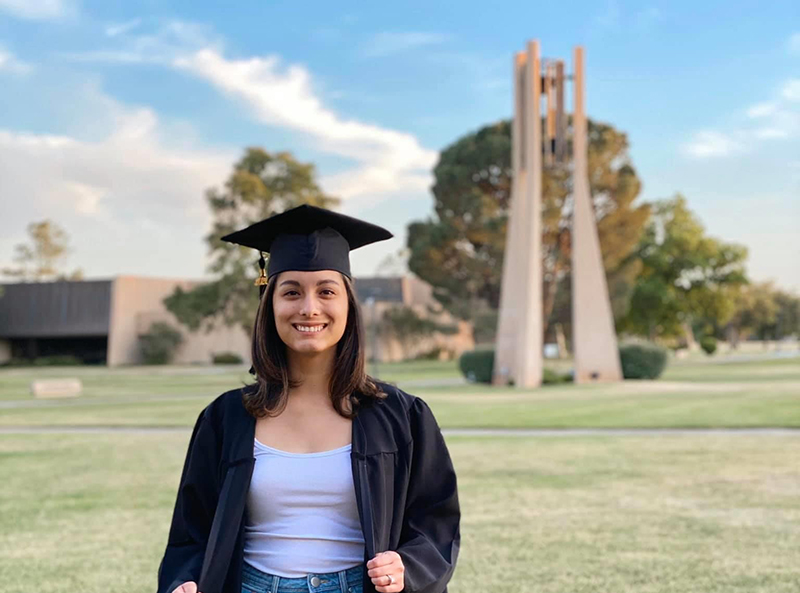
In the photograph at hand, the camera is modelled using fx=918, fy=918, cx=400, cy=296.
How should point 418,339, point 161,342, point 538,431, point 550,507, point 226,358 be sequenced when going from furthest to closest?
point 418,339
point 226,358
point 161,342
point 538,431
point 550,507

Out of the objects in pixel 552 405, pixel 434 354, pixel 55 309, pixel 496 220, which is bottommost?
pixel 552 405

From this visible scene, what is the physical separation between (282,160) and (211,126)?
5181 mm

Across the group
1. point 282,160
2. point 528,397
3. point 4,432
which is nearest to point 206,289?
point 282,160

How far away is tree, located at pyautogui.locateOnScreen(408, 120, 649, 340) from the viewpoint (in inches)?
1928

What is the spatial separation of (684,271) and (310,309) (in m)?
64.6

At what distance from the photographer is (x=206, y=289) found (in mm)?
46594

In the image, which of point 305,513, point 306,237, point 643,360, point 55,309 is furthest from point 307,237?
point 55,309

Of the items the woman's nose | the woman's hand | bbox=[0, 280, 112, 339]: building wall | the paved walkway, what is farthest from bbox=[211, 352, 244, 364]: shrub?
the woman's hand

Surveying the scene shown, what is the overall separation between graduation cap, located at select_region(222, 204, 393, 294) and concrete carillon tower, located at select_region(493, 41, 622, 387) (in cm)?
2566

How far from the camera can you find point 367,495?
2445 millimetres

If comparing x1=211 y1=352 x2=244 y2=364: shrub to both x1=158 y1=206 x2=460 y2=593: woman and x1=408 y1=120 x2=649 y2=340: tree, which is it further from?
x1=158 y1=206 x2=460 y2=593: woman

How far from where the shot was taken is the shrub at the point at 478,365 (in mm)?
30766

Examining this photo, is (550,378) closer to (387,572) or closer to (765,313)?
(387,572)

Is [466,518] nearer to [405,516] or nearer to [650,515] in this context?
[650,515]
